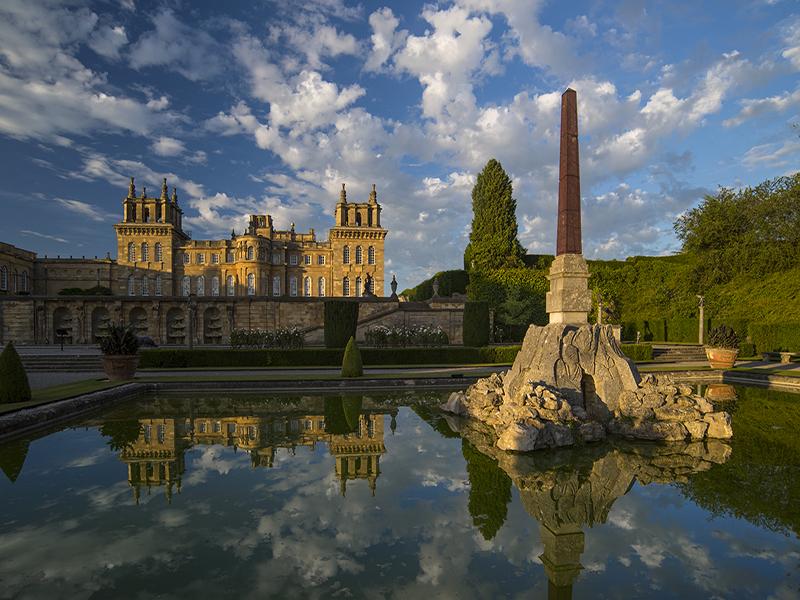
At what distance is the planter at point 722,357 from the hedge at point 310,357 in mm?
9243

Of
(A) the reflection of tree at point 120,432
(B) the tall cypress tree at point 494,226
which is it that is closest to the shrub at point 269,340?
(A) the reflection of tree at point 120,432

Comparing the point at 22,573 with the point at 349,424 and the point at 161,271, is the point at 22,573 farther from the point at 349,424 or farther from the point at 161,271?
the point at 161,271

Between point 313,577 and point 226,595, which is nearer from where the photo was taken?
point 226,595

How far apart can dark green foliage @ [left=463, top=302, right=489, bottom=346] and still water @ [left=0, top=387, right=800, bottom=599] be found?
53.9 feet

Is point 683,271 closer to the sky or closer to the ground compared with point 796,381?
closer to the sky

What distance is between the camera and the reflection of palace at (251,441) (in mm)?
7539

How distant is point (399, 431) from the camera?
10.5m

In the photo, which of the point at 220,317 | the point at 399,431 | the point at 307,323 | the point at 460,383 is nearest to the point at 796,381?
the point at 460,383

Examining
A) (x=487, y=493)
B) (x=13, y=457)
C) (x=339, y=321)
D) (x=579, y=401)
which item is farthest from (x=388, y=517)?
(x=339, y=321)

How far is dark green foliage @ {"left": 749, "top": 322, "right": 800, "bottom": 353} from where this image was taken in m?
27.5

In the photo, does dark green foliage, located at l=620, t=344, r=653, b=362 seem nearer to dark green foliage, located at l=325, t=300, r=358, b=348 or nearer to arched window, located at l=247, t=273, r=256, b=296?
dark green foliage, located at l=325, t=300, r=358, b=348

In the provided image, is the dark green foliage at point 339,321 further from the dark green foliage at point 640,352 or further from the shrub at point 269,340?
the dark green foliage at point 640,352

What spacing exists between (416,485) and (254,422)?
19.0 ft

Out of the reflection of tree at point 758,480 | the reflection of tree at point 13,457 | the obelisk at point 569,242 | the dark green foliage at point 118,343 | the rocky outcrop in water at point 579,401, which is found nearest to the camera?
the reflection of tree at point 758,480
